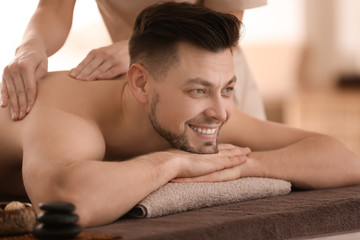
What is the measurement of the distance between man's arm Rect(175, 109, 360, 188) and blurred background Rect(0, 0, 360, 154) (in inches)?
117

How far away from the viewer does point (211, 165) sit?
181 cm

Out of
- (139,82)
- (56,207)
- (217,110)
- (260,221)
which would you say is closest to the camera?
(56,207)

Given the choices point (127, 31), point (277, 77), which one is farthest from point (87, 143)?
point (277, 77)

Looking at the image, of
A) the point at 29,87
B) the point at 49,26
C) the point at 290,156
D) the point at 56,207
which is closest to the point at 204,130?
the point at 290,156

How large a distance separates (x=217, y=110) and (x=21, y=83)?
0.63 meters

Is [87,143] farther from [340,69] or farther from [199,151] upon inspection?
[340,69]

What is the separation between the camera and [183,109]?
1812 mm

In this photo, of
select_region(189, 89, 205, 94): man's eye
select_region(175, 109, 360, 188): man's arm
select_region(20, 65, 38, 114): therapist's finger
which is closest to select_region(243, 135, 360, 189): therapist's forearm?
select_region(175, 109, 360, 188): man's arm

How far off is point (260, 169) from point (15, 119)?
757 millimetres

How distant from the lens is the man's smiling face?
181 centimetres

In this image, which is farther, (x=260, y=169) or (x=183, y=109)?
(x=260, y=169)

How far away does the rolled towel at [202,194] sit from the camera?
1.59 m

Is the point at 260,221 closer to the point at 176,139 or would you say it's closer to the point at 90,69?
the point at 176,139

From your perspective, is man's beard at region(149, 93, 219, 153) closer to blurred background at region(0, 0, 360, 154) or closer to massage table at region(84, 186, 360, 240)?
massage table at region(84, 186, 360, 240)
